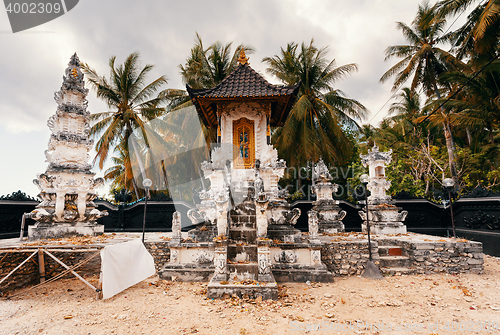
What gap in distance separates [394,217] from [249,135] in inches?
289

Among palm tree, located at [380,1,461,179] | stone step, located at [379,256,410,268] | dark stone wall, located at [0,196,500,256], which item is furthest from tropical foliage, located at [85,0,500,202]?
stone step, located at [379,256,410,268]

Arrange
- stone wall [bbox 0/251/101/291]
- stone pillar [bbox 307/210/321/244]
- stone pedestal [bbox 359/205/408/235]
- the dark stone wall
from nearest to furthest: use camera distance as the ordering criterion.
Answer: stone wall [bbox 0/251/101/291] → stone pillar [bbox 307/210/321/244] → the dark stone wall → stone pedestal [bbox 359/205/408/235]

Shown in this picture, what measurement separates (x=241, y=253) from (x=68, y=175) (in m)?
7.86

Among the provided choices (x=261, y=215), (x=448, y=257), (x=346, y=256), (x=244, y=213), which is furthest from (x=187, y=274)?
(x=448, y=257)

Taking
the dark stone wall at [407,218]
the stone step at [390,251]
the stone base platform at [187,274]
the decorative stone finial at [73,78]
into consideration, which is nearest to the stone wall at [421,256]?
the stone step at [390,251]

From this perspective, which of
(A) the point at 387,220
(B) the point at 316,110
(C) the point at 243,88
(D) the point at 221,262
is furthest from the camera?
(B) the point at 316,110

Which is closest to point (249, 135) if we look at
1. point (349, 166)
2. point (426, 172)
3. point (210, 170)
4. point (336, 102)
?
point (210, 170)

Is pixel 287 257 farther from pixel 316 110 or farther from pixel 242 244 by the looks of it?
pixel 316 110

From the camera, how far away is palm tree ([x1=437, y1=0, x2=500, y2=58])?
35.4 feet

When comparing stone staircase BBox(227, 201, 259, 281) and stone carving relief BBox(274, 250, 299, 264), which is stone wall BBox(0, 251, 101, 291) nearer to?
stone staircase BBox(227, 201, 259, 281)

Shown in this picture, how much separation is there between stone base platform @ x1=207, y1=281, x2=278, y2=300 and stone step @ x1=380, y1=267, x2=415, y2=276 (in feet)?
14.2

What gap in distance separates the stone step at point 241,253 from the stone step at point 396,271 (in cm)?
435

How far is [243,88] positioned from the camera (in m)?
Result: 8.83

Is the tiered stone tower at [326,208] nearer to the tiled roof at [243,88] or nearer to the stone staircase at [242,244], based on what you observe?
the stone staircase at [242,244]
